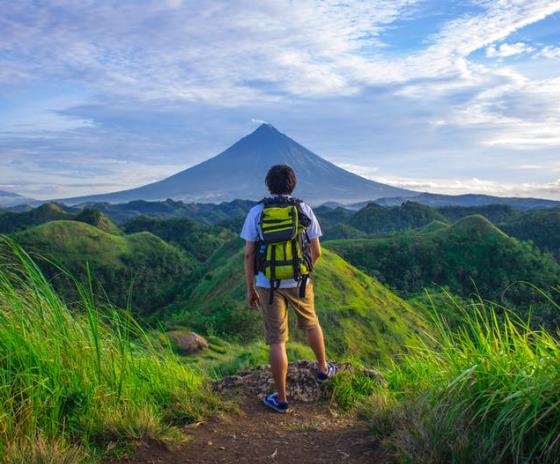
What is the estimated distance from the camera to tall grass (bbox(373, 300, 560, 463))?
2.66 metres

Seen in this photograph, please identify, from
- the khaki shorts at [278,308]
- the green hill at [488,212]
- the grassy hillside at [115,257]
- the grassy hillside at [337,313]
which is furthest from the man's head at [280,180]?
the green hill at [488,212]

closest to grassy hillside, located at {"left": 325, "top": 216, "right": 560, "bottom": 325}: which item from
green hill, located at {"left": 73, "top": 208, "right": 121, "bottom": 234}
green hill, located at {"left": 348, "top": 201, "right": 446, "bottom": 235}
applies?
green hill, located at {"left": 73, "top": 208, "right": 121, "bottom": 234}

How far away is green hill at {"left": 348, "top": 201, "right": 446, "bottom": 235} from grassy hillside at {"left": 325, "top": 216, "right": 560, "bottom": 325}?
48.3 m

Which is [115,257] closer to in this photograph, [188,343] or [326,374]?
[188,343]

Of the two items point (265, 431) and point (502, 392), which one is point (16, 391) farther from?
point (502, 392)

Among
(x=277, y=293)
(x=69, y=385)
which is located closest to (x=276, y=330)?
(x=277, y=293)

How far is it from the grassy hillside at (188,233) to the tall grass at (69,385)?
66.0 meters

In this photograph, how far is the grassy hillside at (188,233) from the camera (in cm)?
7331

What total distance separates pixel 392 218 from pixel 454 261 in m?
55.0

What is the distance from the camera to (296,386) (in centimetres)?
476

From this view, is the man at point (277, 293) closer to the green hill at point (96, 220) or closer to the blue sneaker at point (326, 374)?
the blue sneaker at point (326, 374)

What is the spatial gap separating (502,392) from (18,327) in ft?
9.78

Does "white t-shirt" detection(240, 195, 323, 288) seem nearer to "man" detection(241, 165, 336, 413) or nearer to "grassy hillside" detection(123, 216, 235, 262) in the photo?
"man" detection(241, 165, 336, 413)

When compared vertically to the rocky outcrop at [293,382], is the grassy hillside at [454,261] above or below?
below
